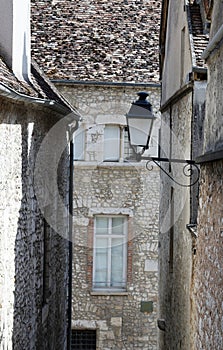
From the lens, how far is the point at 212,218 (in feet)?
23.6

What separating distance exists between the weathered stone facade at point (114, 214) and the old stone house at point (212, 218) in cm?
960

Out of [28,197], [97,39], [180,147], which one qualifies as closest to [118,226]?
[97,39]

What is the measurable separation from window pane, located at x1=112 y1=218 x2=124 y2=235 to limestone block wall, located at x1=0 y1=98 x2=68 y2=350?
21.0 feet

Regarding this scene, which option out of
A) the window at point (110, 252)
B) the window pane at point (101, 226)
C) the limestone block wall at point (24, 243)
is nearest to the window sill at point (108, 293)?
the window at point (110, 252)

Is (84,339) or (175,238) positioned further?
(84,339)

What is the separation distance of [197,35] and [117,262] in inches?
373

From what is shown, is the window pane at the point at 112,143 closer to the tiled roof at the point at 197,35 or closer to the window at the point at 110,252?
the window at the point at 110,252

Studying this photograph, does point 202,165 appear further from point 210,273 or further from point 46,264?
point 46,264

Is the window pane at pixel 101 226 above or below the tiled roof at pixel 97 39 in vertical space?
below

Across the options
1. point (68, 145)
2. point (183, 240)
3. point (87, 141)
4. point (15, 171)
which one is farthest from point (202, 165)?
point (87, 141)

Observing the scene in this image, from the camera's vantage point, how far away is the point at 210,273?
7.14m

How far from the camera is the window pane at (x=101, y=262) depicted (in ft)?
60.8

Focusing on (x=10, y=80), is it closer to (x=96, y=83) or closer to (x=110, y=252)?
(x=96, y=83)

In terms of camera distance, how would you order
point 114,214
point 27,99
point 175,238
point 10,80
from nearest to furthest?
1. point 27,99
2. point 10,80
3. point 175,238
4. point 114,214
